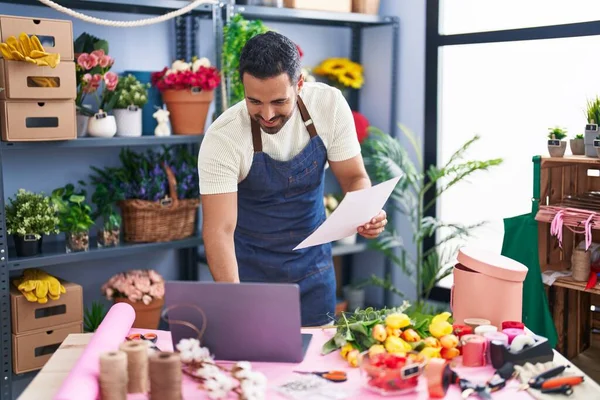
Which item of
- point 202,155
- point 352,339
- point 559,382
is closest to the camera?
point 559,382

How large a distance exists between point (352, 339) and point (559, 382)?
489mm

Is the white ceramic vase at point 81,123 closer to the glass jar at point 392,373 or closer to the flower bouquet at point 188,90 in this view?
the flower bouquet at point 188,90

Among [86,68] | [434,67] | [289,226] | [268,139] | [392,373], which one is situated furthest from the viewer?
[434,67]

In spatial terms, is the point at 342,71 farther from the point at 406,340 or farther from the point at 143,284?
the point at 406,340

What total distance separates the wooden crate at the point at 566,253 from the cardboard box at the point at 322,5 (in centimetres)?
153

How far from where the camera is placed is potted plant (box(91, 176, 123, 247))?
349 centimetres

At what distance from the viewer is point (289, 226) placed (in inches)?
106

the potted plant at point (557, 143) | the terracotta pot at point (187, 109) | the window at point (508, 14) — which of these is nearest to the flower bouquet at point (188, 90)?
the terracotta pot at point (187, 109)

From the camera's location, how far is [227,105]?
3.77 metres

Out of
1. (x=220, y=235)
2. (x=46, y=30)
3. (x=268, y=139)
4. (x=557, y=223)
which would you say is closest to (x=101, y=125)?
(x=46, y=30)

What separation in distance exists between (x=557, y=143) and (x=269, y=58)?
156cm

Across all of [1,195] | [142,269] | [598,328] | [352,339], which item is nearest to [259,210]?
[352,339]

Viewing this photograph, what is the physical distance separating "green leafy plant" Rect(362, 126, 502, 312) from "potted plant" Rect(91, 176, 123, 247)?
53.2 inches

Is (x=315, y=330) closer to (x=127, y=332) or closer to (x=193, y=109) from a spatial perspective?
(x=127, y=332)
